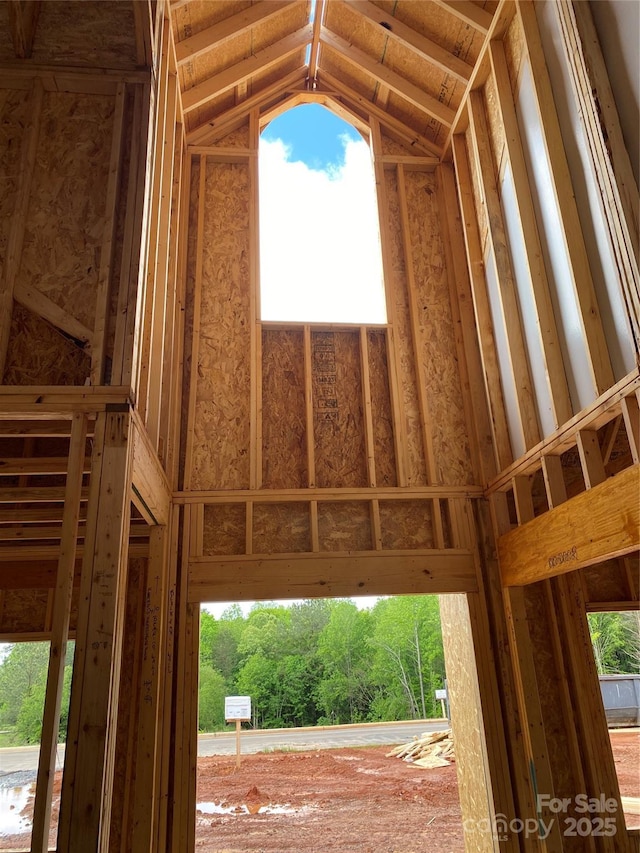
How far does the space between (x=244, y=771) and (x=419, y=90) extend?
1307cm

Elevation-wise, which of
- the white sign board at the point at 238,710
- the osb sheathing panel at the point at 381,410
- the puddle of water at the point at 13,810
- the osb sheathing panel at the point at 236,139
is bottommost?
the puddle of water at the point at 13,810

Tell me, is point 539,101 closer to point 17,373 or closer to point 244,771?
point 17,373

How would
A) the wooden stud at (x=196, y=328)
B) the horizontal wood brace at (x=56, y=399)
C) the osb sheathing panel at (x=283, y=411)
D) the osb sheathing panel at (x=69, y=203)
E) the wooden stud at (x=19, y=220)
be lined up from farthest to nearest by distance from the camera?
the osb sheathing panel at (x=283, y=411) → the wooden stud at (x=196, y=328) → the osb sheathing panel at (x=69, y=203) → the wooden stud at (x=19, y=220) → the horizontal wood brace at (x=56, y=399)

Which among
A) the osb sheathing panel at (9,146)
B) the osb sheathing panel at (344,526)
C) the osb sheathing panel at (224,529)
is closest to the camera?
the osb sheathing panel at (9,146)

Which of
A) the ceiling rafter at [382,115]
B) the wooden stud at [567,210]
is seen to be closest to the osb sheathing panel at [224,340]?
the ceiling rafter at [382,115]

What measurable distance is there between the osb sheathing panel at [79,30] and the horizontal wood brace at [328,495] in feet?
13.2

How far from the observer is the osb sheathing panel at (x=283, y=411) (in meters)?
6.52

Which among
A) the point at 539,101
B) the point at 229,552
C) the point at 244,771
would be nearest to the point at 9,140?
the point at 229,552

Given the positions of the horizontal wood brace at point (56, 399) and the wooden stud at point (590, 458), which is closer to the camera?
the horizontal wood brace at point (56, 399)

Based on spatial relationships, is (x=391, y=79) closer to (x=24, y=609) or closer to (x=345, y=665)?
(x=24, y=609)

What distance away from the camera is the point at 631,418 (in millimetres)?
3805

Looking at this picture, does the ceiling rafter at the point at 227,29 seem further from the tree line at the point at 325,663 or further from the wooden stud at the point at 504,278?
the tree line at the point at 325,663

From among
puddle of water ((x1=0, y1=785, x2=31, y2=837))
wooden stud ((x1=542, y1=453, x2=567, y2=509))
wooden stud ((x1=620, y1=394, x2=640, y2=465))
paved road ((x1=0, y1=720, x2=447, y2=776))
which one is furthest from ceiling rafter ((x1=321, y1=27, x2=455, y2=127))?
paved road ((x1=0, y1=720, x2=447, y2=776))

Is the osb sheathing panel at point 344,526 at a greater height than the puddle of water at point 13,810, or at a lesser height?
greater
